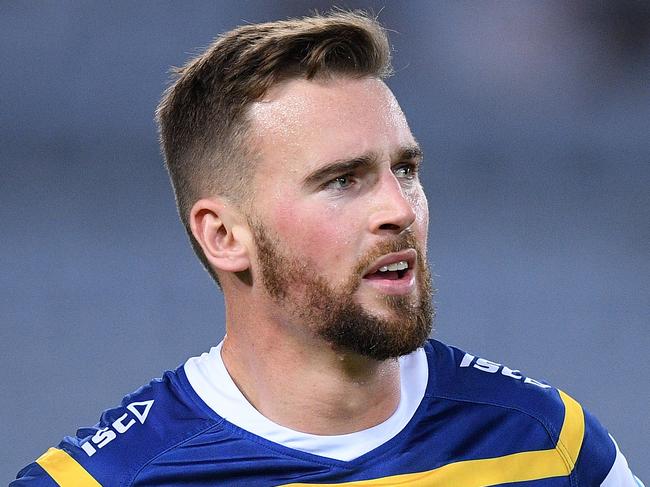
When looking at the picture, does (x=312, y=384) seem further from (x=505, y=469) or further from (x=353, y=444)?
(x=505, y=469)

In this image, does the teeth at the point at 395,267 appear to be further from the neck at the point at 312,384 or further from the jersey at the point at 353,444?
the jersey at the point at 353,444

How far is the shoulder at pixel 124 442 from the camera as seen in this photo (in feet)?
7.37

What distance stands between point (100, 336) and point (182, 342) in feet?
1.34

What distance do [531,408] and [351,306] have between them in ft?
1.67

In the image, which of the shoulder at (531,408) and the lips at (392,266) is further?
the shoulder at (531,408)

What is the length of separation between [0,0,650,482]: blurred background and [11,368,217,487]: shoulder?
114 inches

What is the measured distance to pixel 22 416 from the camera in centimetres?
519

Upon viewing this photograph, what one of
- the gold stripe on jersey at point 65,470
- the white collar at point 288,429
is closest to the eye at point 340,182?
the white collar at point 288,429

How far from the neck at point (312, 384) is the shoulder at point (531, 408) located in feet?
0.53

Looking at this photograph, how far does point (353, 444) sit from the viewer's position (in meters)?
2.29

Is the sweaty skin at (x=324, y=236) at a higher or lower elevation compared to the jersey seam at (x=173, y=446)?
higher

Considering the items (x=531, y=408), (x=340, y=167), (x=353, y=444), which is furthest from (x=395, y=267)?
(x=531, y=408)

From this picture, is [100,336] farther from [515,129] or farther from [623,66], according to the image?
[623,66]

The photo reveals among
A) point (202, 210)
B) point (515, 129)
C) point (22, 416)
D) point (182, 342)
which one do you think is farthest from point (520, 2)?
point (202, 210)
